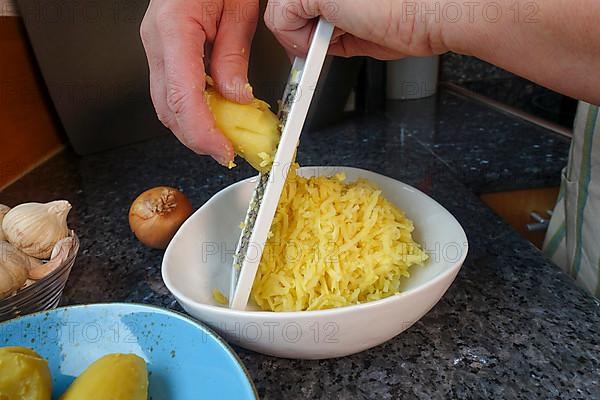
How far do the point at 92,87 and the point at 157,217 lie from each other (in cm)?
50

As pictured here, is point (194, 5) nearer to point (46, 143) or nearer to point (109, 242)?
point (109, 242)

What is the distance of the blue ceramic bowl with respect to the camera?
1.43ft

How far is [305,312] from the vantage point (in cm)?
43

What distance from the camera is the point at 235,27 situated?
23.8 inches

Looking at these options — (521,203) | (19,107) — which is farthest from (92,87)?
(521,203)

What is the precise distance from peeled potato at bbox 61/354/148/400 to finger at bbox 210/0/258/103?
280mm

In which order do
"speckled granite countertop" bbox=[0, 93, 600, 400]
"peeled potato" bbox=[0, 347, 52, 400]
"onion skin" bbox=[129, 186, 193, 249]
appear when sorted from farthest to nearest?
"onion skin" bbox=[129, 186, 193, 249] → "speckled granite countertop" bbox=[0, 93, 600, 400] → "peeled potato" bbox=[0, 347, 52, 400]

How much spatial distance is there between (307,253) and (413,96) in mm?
967

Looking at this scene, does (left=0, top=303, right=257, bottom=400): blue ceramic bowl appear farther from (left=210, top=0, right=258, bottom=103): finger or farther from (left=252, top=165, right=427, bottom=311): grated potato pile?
(left=210, top=0, right=258, bottom=103): finger

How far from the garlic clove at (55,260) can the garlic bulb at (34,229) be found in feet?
0.06

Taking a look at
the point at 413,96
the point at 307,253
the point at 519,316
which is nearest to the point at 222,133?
the point at 307,253

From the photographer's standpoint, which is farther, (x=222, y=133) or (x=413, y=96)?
(x=413, y=96)

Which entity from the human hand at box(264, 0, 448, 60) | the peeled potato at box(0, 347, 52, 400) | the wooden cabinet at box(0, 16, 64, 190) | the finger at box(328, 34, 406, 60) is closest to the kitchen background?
the wooden cabinet at box(0, 16, 64, 190)

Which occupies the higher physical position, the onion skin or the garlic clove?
the garlic clove
